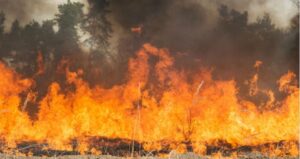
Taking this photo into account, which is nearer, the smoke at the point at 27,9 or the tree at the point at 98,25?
the smoke at the point at 27,9

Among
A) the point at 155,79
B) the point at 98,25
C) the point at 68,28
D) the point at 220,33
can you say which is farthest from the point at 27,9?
the point at 220,33

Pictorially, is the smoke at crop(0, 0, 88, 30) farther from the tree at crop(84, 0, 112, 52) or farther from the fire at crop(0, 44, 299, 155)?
the fire at crop(0, 44, 299, 155)

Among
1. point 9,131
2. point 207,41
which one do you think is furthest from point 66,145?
point 207,41

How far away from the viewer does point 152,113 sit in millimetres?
23297

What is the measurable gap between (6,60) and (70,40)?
12.4ft

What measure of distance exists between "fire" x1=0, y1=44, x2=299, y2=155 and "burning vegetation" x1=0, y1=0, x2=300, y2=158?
2.3 inches

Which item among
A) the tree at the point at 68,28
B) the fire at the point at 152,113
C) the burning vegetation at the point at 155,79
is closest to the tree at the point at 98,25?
the burning vegetation at the point at 155,79

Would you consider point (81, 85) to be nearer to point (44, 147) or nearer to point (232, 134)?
point (44, 147)

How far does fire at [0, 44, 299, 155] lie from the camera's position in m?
20.4

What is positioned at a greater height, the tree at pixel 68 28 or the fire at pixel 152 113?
the tree at pixel 68 28

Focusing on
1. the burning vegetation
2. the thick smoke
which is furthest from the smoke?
the thick smoke

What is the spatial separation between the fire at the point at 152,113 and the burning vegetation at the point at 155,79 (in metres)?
0.06

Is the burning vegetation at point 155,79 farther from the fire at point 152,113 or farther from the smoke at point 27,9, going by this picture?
the smoke at point 27,9

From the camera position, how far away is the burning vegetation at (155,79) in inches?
838
